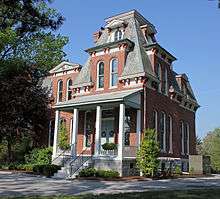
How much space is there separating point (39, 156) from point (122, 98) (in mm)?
10891

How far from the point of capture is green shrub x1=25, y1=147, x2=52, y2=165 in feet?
101

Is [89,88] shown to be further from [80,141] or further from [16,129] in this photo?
[16,129]

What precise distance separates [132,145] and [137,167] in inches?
70.2

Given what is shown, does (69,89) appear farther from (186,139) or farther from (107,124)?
(186,139)

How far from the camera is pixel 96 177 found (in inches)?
879

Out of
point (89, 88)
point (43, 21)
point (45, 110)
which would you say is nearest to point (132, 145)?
point (89, 88)

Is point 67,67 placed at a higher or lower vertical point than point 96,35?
lower

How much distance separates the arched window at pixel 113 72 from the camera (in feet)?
95.5

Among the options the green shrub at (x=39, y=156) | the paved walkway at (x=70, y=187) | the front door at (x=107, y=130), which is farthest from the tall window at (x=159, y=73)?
the paved walkway at (x=70, y=187)

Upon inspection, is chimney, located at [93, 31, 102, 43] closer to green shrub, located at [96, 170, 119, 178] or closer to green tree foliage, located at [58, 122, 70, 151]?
green tree foliage, located at [58, 122, 70, 151]

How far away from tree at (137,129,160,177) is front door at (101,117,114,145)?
4.13 meters

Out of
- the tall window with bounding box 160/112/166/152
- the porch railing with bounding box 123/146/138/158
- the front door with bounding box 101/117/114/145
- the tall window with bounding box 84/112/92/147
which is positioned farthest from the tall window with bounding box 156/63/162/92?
the porch railing with bounding box 123/146/138/158

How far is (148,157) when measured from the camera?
24.7m

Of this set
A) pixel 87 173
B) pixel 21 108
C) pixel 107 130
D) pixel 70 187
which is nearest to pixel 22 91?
pixel 21 108
